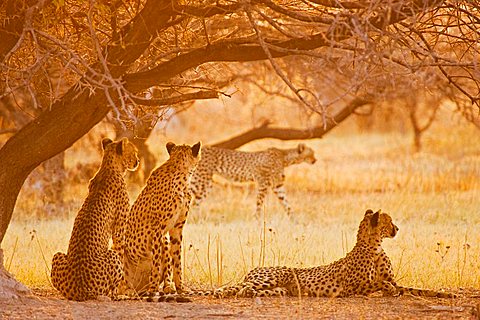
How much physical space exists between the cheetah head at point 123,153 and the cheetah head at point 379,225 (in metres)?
1.77

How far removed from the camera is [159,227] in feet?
25.2

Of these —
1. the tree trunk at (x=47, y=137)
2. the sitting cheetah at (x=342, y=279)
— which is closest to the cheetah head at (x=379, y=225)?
the sitting cheetah at (x=342, y=279)

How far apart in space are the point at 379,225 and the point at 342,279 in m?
0.53

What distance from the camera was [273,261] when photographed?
900 centimetres

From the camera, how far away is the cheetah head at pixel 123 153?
7.76 meters

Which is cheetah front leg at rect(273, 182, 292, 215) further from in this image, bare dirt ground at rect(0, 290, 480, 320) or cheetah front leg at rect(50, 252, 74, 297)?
cheetah front leg at rect(50, 252, 74, 297)

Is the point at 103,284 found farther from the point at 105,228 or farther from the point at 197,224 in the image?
the point at 197,224

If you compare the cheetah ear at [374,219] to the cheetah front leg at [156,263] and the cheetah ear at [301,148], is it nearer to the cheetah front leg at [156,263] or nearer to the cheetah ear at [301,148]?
the cheetah front leg at [156,263]

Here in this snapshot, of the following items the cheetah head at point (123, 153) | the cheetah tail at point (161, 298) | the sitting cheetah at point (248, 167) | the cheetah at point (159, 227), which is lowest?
the cheetah tail at point (161, 298)

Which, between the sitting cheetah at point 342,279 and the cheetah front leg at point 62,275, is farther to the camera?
the sitting cheetah at point 342,279

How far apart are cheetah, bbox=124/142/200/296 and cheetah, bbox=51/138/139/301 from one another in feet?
0.60

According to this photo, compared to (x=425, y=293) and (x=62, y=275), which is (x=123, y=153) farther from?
(x=425, y=293)

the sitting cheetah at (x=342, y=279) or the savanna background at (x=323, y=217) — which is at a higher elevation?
the savanna background at (x=323, y=217)

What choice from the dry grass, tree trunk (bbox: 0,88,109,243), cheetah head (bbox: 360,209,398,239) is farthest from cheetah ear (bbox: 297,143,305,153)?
tree trunk (bbox: 0,88,109,243)
